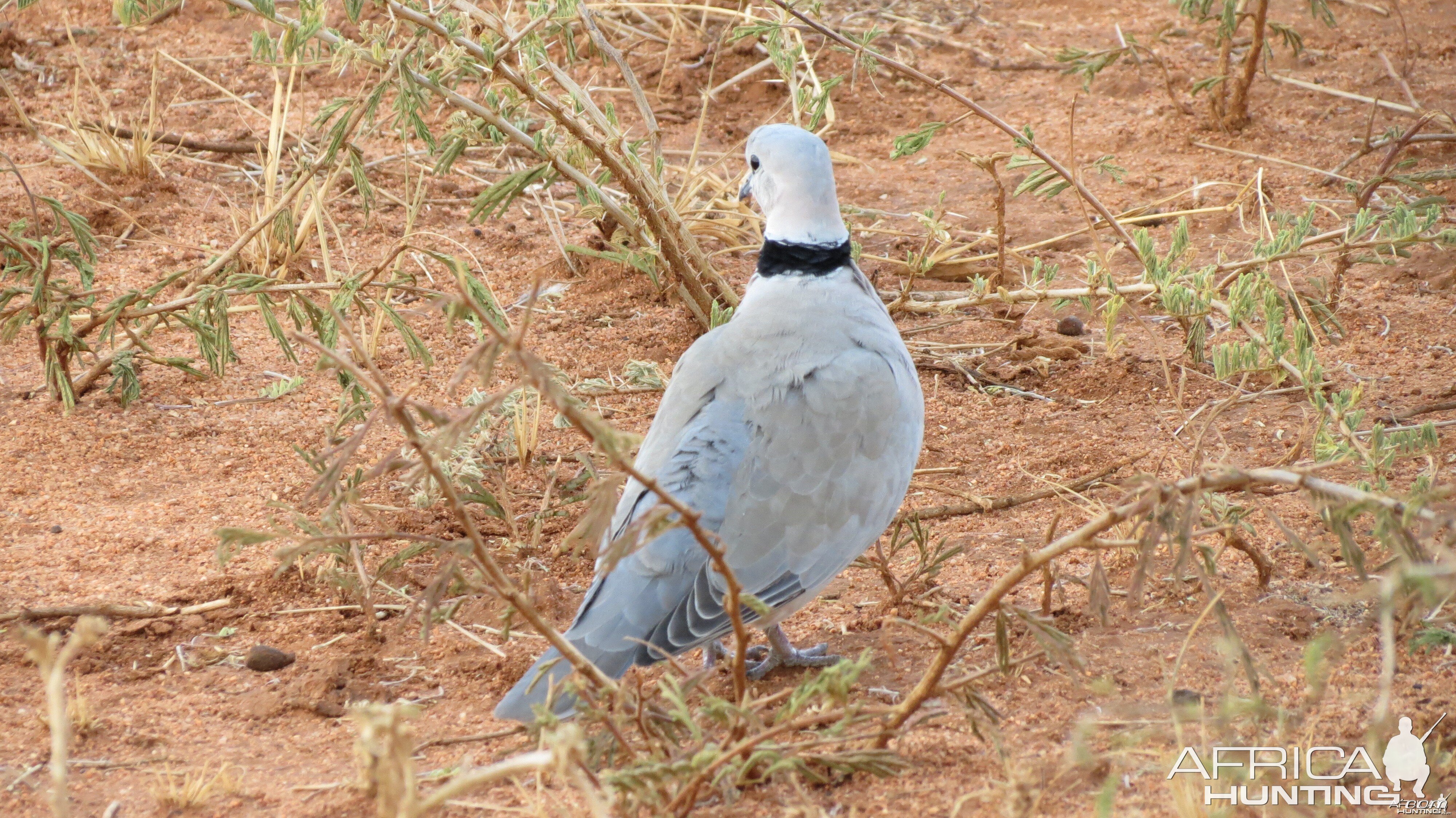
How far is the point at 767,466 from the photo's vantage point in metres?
2.93

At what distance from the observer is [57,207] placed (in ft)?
12.6

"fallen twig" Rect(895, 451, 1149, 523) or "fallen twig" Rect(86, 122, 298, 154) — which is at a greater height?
"fallen twig" Rect(86, 122, 298, 154)

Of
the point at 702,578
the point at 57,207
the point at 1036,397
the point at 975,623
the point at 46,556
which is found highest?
the point at 57,207

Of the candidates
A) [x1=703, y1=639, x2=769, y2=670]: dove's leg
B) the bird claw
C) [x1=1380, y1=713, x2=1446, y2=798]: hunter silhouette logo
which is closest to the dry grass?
[x1=703, y1=639, x2=769, y2=670]: dove's leg

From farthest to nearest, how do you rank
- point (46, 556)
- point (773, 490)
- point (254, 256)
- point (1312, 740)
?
point (254, 256) < point (46, 556) < point (773, 490) < point (1312, 740)

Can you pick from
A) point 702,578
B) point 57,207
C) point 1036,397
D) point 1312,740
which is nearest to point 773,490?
point 702,578

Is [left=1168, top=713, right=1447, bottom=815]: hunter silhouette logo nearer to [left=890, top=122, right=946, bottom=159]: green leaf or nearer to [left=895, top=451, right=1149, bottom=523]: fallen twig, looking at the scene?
[left=895, top=451, right=1149, bottom=523]: fallen twig

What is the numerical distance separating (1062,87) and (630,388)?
157 inches

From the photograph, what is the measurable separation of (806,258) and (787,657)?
104cm

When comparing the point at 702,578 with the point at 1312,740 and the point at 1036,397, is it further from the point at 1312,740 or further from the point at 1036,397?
the point at 1036,397

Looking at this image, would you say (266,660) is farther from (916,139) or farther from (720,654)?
(916,139)

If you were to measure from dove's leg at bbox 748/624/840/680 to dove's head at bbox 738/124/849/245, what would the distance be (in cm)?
103

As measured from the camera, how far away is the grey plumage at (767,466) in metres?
2.71

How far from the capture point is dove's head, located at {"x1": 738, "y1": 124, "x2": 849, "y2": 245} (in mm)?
3393
